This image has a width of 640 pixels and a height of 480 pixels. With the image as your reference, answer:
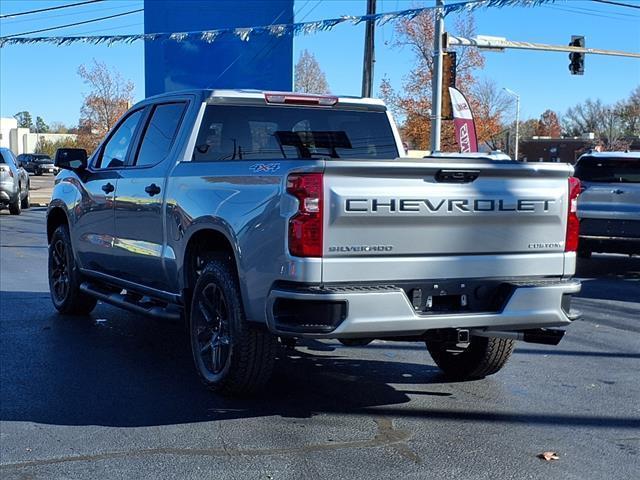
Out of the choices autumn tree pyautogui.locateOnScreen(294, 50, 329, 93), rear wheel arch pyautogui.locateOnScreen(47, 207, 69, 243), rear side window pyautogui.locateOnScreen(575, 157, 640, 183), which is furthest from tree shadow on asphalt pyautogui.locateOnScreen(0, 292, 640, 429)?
autumn tree pyautogui.locateOnScreen(294, 50, 329, 93)

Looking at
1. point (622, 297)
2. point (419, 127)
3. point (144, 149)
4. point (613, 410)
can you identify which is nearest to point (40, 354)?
Result: point (144, 149)

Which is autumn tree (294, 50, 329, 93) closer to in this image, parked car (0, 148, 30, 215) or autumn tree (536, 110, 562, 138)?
parked car (0, 148, 30, 215)

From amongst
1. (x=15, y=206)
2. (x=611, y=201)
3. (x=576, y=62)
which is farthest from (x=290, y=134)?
(x=576, y=62)

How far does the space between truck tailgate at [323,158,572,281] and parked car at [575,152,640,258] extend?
7344mm

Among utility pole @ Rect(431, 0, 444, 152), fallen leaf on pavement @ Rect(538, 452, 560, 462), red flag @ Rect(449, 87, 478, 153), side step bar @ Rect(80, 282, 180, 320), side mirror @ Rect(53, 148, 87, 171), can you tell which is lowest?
fallen leaf on pavement @ Rect(538, 452, 560, 462)

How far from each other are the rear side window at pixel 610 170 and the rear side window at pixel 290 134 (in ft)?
21.0

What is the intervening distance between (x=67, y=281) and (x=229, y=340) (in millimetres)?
3578

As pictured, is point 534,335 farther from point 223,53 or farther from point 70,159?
point 223,53

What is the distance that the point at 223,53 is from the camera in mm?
17172

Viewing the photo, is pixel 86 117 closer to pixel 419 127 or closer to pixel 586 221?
pixel 419 127

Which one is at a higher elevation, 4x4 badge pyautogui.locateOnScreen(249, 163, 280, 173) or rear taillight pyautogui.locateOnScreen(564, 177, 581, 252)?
4x4 badge pyautogui.locateOnScreen(249, 163, 280, 173)

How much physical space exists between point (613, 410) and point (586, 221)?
7.36 metres

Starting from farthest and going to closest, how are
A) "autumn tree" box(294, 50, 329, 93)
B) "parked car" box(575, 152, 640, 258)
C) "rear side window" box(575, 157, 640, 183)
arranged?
"autumn tree" box(294, 50, 329, 93) → "rear side window" box(575, 157, 640, 183) → "parked car" box(575, 152, 640, 258)

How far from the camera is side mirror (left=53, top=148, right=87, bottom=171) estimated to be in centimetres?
775
